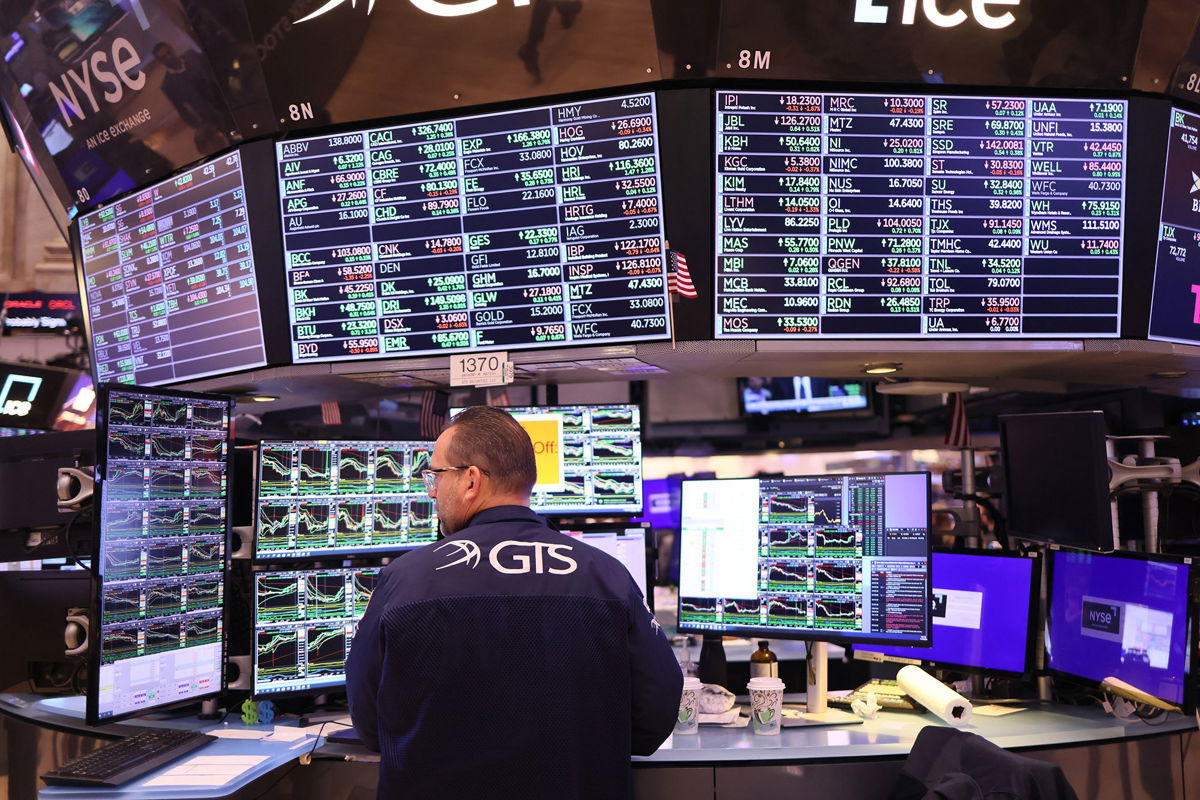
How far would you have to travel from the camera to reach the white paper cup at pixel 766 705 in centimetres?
272

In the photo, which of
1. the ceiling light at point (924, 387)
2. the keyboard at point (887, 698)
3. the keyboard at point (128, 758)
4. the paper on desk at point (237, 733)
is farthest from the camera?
the ceiling light at point (924, 387)

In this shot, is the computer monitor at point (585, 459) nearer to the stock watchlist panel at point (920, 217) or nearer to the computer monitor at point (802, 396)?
the stock watchlist panel at point (920, 217)

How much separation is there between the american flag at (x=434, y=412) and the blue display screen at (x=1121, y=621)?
95.5 inches

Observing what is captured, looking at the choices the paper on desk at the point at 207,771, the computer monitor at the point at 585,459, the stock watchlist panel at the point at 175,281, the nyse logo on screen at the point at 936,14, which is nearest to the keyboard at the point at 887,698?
the computer monitor at the point at 585,459

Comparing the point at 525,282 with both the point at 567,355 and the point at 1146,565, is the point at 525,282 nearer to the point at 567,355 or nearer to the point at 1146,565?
the point at 567,355

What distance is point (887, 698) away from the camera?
9.88 feet

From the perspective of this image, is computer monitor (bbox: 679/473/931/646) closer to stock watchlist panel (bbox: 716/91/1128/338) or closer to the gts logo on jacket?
stock watchlist panel (bbox: 716/91/1128/338)

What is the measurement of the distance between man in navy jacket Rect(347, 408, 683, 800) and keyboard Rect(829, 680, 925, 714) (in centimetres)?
124

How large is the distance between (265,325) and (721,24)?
75.9 inches

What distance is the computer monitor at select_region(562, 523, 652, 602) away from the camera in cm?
332

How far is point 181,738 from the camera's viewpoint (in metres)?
2.70

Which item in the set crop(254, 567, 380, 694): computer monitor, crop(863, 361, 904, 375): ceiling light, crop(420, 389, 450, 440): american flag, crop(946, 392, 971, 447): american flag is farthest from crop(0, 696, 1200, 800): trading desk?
crop(946, 392, 971, 447): american flag

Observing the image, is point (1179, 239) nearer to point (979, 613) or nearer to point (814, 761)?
point (979, 613)

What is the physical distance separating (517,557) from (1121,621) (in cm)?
189
